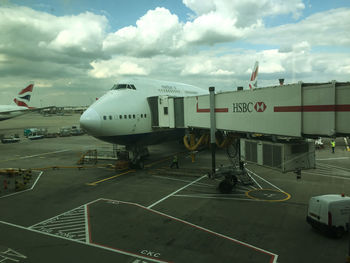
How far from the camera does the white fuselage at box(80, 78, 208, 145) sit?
26125mm

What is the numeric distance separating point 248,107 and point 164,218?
371 inches

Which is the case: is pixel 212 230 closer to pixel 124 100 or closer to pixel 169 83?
pixel 124 100

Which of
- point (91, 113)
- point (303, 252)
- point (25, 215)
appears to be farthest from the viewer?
point (91, 113)

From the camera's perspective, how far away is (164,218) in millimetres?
16297

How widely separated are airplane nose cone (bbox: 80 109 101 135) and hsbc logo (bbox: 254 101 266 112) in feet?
49.6

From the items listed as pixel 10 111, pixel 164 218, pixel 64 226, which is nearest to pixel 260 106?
pixel 164 218

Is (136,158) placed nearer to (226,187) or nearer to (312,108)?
(226,187)

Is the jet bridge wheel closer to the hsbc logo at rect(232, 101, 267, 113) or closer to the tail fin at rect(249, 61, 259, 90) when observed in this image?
the hsbc logo at rect(232, 101, 267, 113)

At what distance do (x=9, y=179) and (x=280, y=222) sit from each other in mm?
25875

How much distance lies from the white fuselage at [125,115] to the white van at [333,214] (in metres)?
19.3

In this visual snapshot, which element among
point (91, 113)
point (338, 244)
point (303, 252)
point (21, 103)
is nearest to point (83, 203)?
point (91, 113)

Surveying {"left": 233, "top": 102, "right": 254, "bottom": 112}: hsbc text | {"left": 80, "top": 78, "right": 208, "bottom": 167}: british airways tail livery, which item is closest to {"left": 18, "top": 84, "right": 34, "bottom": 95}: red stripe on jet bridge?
{"left": 80, "top": 78, "right": 208, "bottom": 167}: british airways tail livery

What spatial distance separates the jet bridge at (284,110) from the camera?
42.9 ft

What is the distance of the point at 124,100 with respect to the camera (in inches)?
1118
